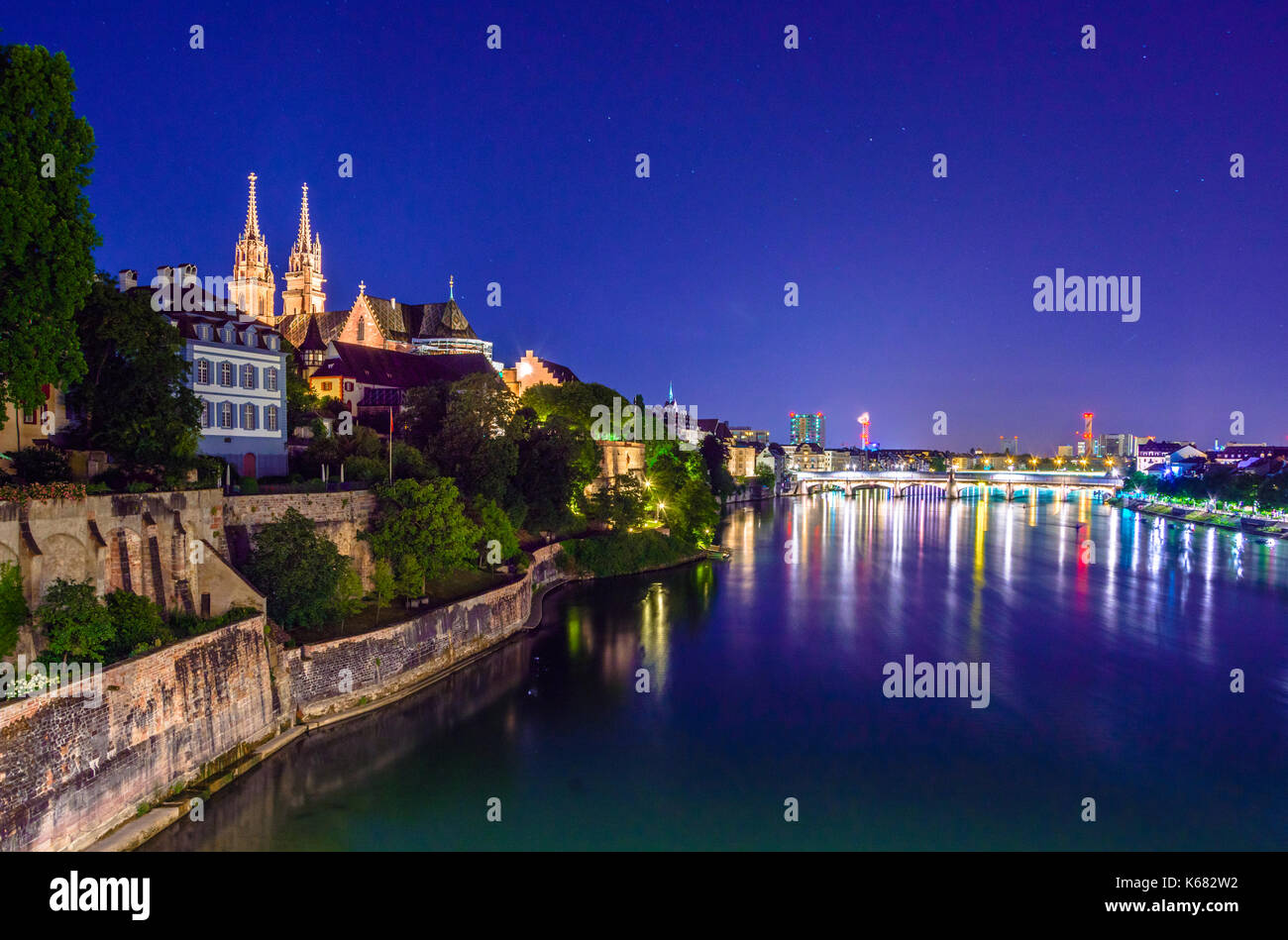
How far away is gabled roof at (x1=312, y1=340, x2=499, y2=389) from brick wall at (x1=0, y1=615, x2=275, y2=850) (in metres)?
23.7

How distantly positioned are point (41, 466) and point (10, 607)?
403 centimetres

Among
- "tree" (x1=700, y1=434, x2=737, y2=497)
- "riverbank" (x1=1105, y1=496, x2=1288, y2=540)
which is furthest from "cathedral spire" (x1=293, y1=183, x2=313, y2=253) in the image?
"riverbank" (x1=1105, y1=496, x2=1288, y2=540)

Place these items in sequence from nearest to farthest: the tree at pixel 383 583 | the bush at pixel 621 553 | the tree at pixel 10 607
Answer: the tree at pixel 10 607 → the tree at pixel 383 583 → the bush at pixel 621 553

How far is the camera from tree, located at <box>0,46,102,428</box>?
1139 cm

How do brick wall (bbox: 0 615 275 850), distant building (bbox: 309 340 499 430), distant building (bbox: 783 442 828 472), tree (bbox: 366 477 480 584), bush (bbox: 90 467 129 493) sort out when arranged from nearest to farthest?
brick wall (bbox: 0 615 275 850) < bush (bbox: 90 467 129 493) < tree (bbox: 366 477 480 584) < distant building (bbox: 309 340 499 430) < distant building (bbox: 783 442 828 472)

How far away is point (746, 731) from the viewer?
16781 millimetres

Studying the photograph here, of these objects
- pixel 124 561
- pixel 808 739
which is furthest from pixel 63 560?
pixel 808 739

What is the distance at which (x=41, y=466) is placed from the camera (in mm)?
13523

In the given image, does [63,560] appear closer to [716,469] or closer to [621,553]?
[621,553]

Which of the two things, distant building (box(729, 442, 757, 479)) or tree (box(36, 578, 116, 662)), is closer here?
tree (box(36, 578, 116, 662))

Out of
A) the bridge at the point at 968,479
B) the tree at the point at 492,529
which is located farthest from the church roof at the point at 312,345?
the bridge at the point at 968,479

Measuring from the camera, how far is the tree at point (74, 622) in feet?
34.6

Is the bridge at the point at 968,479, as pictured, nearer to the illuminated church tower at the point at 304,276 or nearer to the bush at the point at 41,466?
the illuminated church tower at the point at 304,276

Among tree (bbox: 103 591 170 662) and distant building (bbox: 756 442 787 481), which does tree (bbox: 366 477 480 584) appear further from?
distant building (bbox: 756 442 787 481)
